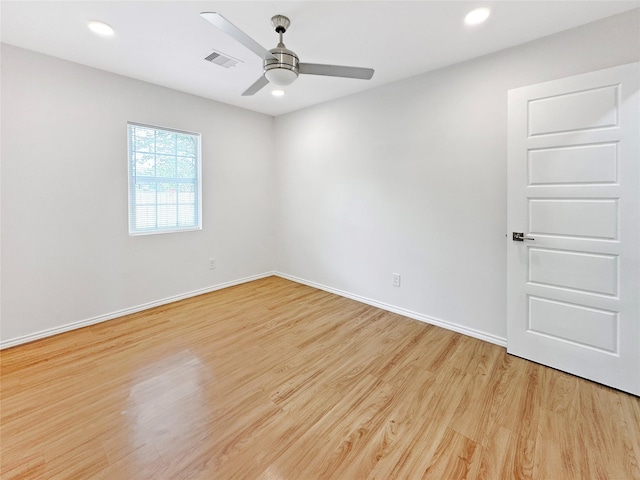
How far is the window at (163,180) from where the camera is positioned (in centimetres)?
317

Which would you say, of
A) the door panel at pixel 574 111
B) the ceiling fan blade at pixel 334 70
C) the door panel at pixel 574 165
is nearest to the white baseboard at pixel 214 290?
the door panel at pixel 574 165

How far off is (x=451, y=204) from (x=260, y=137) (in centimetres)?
302

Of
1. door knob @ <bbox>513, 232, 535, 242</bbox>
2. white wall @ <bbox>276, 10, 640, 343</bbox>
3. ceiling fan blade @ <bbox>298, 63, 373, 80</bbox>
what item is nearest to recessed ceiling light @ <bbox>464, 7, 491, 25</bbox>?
white wall @ <bbox>276, 10, 640, 343</bbox>

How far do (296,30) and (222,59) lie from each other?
2.81ft

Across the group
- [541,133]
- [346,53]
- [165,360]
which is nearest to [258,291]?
[165,360]

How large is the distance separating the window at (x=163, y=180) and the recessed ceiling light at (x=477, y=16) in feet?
10.3

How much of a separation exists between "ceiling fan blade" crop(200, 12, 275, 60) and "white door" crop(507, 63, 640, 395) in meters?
2.01

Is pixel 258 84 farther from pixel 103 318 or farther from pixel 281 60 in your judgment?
pixel 103 318

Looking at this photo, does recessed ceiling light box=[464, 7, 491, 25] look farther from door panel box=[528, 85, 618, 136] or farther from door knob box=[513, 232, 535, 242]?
door knob box=[513, 232, 535, 242]

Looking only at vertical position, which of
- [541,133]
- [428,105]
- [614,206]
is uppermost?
[428,105]

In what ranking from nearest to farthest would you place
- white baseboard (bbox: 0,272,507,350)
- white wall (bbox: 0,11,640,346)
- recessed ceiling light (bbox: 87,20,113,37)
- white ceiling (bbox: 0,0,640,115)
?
white ceiling (bbox: 0,0,640,115)
recessed ceiling light (bbox: 87,20,113,37)
white wall (bbox: 0,11,640,346)
white baseboard (bbox: 0,272,507,350)

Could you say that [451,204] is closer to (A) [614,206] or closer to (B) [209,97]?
(A) [614,206]

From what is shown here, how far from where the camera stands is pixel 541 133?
7.04 ft

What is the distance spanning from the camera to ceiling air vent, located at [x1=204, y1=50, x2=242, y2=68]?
8.24 feet
